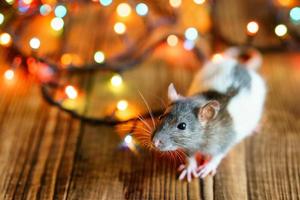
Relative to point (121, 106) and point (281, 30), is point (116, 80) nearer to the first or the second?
point (121, 106)

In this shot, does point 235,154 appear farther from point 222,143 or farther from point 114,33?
point 114,33

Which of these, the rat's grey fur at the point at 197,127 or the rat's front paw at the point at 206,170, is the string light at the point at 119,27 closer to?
the rat's grey fur at the point at 197,127

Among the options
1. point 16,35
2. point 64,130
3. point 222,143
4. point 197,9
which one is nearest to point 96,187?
point 64,130

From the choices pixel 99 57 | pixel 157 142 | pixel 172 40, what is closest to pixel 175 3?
pixel 172 40

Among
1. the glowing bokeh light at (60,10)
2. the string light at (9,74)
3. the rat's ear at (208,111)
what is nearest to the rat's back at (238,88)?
the rat's ear at (208,111)

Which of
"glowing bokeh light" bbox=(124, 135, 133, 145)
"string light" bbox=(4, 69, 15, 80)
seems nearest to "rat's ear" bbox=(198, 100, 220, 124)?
"glowing bokeh light" bbox=(124, 135, 133, 145)

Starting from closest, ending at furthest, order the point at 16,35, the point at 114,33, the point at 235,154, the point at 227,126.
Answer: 1. the point at 227,126
2. the point at 235,154
3. the point at 16,35
4. the point at 114,33
